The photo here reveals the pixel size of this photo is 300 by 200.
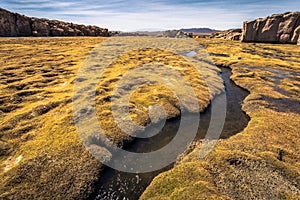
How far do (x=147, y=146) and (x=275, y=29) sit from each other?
562 ft

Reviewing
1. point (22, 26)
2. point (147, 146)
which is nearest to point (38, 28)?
point (22, 26)

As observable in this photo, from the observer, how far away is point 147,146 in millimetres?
26000

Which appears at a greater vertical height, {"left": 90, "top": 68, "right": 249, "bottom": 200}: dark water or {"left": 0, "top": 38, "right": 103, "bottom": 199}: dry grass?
{"left": 0, "top": 38, "right": 103, "bottom": 199}: dry grass

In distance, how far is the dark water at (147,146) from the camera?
19125mm

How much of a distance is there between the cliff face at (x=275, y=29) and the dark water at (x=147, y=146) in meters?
138

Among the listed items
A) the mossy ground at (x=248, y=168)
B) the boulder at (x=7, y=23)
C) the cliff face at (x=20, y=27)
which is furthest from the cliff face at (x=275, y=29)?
the boulder at (x=7, y=23)

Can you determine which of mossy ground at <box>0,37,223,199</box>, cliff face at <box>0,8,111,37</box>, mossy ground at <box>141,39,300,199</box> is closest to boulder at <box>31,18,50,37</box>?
cliff face at <box>0,8,111,37</box>

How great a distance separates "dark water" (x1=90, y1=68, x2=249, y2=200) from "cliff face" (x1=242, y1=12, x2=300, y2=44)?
5414 inches

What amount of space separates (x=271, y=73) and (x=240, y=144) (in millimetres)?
50781

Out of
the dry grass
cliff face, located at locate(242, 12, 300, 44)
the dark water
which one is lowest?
the dark water

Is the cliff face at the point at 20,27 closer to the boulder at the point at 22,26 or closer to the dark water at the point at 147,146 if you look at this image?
the boulder at the point at 22,26

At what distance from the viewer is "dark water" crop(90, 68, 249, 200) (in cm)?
1912

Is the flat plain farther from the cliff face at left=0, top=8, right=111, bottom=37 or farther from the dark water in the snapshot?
the cliff face at left=0, top=8, right=111, bottom=37

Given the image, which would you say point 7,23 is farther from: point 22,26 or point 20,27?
point 22,26
